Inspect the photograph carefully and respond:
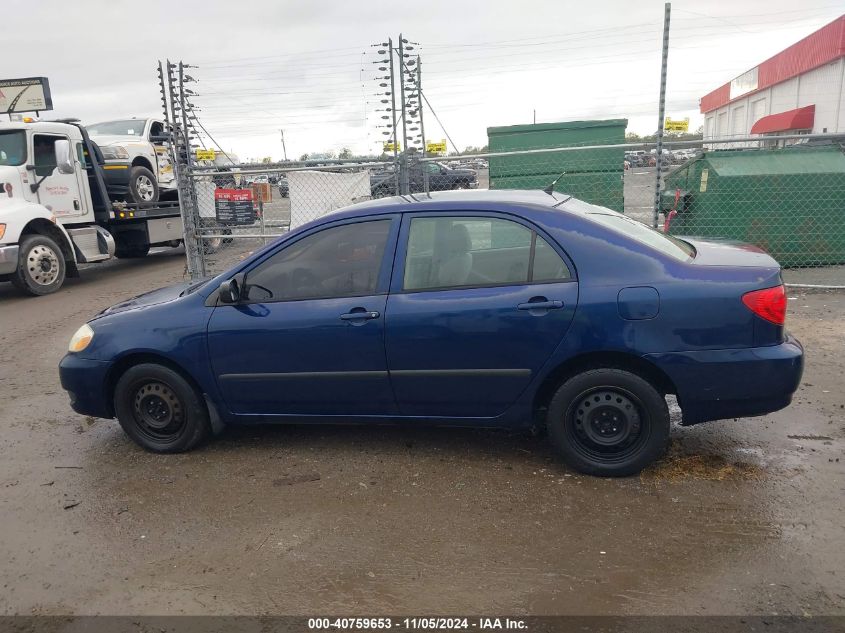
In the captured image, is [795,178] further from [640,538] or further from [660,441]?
[640,538]

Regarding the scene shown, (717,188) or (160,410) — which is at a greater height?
(717,188)

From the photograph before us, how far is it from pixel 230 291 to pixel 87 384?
120 centimetres

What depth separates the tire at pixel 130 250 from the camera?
13.7 metres

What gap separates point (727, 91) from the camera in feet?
156

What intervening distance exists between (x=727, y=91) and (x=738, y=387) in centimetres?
5124

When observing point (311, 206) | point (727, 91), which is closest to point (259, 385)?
point (311, 206)

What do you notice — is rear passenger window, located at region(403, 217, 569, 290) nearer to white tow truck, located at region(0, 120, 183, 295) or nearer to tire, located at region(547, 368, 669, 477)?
tire, located at region(547, 368, 669, 477)

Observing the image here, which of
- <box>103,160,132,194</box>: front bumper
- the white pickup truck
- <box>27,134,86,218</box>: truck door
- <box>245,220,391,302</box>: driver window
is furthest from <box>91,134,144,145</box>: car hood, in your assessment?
<box>245,220,391,302</box>: driver window

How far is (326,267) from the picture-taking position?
13.1ft

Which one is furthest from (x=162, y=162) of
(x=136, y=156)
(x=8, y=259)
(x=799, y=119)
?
(x=799, y=119)

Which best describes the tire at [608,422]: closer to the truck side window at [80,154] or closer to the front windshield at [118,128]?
the truck side window at [80,154]

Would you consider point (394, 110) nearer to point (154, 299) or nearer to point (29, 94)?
point (154, 299)

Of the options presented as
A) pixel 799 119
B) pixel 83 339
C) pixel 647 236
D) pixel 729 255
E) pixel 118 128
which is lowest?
pixel 83 339

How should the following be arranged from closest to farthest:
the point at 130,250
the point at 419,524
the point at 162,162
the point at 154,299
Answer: the point at 419,524 → the point at 154,299 → the point at 130,250 → the point at 162,162
